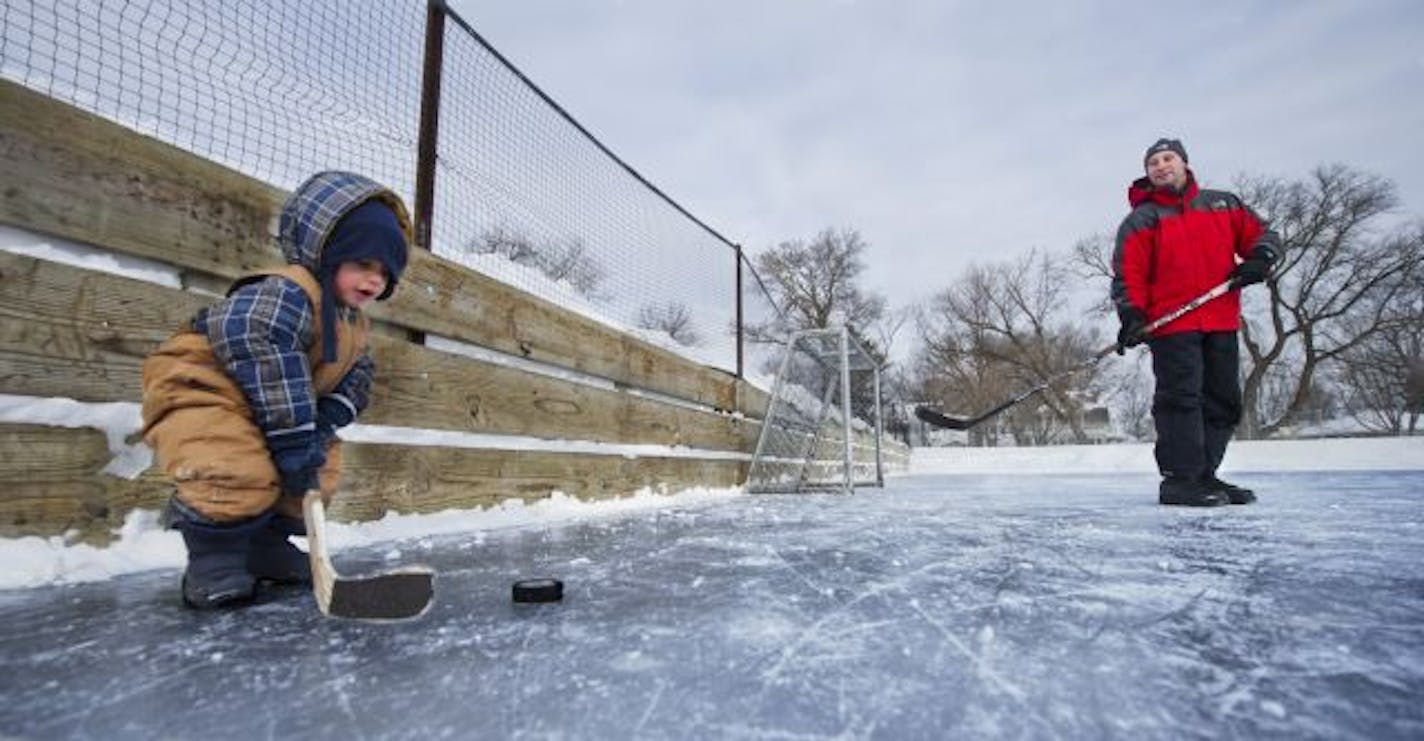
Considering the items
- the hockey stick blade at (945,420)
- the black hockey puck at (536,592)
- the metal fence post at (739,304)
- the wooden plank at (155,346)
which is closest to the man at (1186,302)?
the hockey stick blade at (945,420)

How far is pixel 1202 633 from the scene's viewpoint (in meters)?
1.04

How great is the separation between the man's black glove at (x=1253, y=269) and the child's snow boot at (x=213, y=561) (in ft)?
13.1

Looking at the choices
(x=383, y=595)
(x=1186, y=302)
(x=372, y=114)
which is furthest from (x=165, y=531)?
(x=1186, y=302)

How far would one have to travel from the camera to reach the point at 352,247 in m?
1.60

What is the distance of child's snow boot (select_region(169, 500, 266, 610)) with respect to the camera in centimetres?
134

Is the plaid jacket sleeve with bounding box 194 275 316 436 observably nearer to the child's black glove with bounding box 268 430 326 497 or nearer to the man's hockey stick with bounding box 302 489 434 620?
the child's black glove with bounding box 268 430 326 497

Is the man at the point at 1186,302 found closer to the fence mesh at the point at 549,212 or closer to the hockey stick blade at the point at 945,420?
the hockey stick blade at the point at 945,420

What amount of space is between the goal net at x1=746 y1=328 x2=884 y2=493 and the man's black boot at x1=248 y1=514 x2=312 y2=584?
4247mm

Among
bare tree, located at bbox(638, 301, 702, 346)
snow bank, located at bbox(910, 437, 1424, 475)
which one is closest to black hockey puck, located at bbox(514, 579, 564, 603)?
bare tree, located at bbox(638, 301, 702, 346)

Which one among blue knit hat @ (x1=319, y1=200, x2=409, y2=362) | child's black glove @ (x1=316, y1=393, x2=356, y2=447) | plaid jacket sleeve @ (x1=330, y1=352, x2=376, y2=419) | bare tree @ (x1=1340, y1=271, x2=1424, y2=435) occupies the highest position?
bare tree @ (x1=1340, y1=271, x2=1424, y2=435)

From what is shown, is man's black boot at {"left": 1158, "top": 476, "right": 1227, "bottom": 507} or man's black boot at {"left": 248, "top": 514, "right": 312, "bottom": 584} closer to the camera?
man's black boot at {"left": 248, "top": 514, "right": 312, "bottom": 584}

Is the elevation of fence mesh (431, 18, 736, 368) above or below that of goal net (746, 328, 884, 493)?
above

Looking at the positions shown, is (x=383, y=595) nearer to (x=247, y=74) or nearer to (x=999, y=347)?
(x=247, y=74)

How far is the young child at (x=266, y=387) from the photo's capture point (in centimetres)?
139
